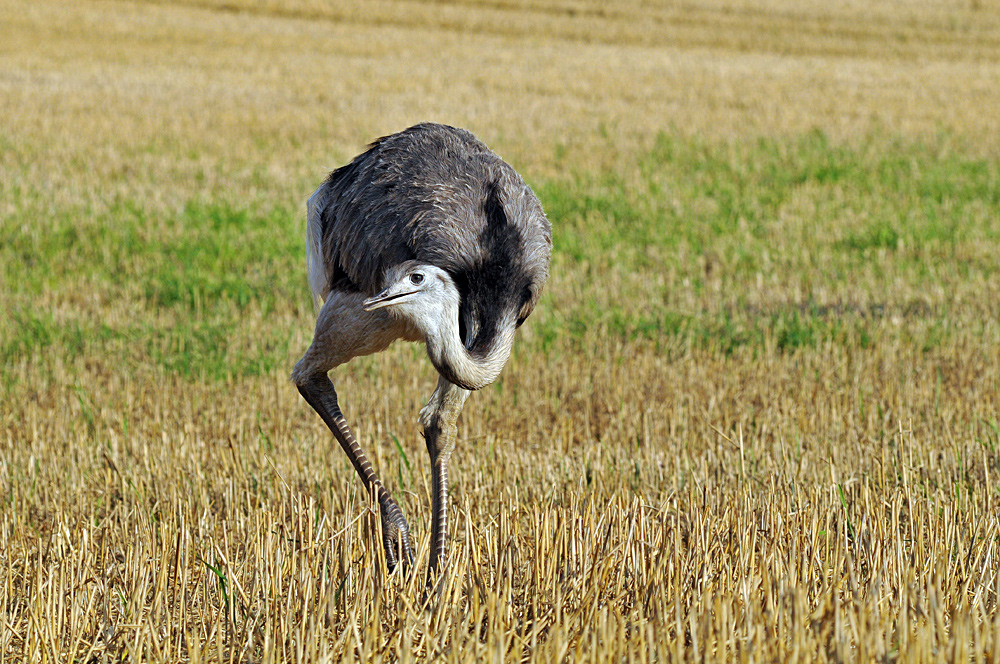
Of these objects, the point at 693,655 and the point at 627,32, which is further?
the point at 627,32

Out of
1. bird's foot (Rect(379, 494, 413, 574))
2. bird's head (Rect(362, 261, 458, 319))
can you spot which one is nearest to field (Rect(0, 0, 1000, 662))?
bird's foot (Rect(379, 494, 413, 574))

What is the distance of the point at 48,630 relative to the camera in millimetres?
2859

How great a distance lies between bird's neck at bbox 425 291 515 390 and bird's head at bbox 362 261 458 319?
4 centimetres

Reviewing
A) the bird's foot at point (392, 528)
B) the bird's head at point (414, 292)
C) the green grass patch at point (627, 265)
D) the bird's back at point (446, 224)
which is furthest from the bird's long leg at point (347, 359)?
the green grass patch at point (627, 265)

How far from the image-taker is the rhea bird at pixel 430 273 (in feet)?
10.8

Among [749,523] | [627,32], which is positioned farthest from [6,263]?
[627,32]

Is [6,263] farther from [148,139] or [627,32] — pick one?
[627,32]

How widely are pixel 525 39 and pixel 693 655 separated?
30.8 metres

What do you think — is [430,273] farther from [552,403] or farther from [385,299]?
[552,403]

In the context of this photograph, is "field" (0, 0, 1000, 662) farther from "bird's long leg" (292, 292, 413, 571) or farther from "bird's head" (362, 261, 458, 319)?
"bird's head" (362, 261, 458, 319)

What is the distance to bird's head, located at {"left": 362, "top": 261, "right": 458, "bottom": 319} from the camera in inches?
126

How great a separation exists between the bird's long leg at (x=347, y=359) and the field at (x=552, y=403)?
0.23m

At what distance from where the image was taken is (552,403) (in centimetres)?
584

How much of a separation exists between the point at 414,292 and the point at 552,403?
272cm
